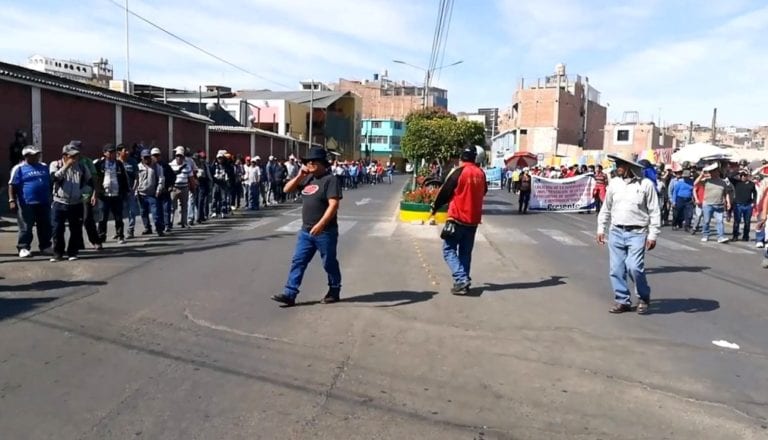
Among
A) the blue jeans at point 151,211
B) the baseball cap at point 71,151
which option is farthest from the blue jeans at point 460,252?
the blue jeans at point 151,211

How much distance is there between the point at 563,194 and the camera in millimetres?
24594

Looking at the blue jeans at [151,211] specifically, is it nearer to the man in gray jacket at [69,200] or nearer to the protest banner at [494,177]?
the man in gray jacket at [69,200]

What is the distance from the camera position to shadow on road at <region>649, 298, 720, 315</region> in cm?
739

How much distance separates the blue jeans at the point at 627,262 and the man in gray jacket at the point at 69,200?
734 centimetres

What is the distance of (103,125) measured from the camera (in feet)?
73.2

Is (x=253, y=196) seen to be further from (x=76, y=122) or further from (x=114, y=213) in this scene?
(x=114, y=213)

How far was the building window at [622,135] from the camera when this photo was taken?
82.2 meters

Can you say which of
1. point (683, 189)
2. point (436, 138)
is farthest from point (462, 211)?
point (436, 138)

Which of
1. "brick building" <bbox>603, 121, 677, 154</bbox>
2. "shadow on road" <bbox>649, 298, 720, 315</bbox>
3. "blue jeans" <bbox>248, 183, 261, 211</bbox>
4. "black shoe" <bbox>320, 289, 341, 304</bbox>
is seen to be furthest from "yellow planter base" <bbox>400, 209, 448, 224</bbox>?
"brick building" <bbox>603, 121, 677, 154</bbox>

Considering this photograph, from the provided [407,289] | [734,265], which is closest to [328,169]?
[407,289]

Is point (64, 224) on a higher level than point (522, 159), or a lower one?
lower

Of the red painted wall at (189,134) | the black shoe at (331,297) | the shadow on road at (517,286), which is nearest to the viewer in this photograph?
the black shoe at (331,297)

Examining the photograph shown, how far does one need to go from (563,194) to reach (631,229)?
17982 millimetres

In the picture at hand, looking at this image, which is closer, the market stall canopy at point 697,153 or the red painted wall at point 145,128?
the market stall canopy at point 697,153
